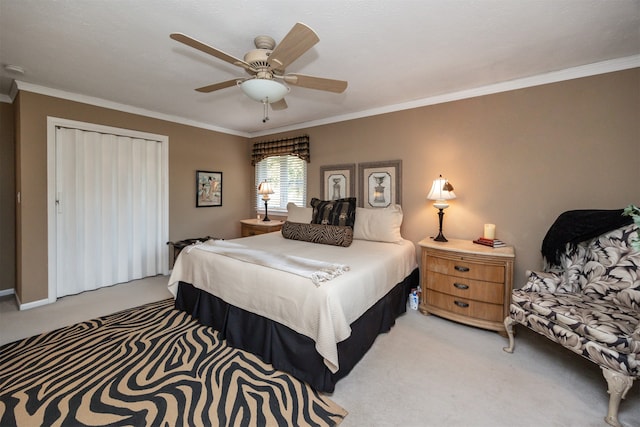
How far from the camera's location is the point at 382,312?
2.40m

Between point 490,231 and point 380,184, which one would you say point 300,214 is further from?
point 490,231

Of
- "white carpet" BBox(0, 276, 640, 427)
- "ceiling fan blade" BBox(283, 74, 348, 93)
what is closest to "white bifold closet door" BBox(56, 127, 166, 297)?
"white carpet" BBox(0, 276, 640, 427)

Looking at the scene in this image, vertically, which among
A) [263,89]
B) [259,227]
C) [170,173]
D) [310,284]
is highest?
[263,89]

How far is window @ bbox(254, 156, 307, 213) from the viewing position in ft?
14.7

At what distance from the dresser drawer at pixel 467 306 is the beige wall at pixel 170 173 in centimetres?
364

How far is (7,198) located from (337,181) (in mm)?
4157

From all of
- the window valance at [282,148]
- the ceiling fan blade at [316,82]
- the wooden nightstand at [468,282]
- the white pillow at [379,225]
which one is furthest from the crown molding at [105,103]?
the wooden nightstand at [468,282]

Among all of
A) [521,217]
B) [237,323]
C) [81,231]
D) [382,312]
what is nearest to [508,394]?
[382,312]

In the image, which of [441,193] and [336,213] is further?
[336,213]

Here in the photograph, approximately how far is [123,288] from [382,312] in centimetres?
338

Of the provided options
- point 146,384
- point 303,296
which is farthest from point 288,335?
point 146,384

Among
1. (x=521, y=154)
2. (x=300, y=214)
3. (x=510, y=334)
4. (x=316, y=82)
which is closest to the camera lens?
(x=316, y=82)

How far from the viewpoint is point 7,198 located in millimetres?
3270

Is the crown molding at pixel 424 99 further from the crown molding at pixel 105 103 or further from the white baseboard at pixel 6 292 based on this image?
the white baseboard at pixel 6 292
